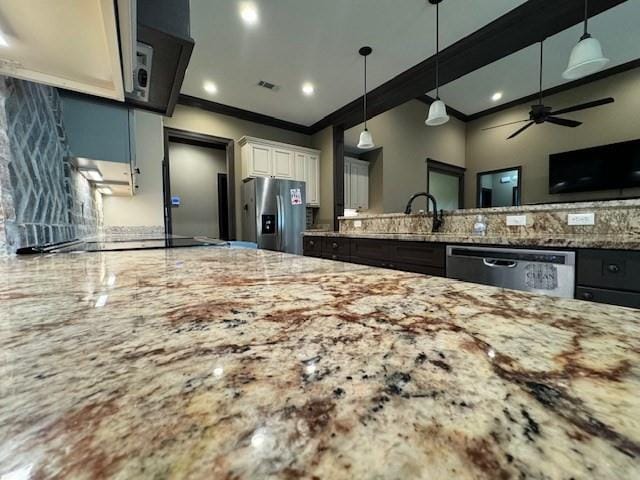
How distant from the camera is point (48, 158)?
1.36 metres

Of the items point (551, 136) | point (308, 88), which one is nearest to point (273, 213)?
point (308, 88)

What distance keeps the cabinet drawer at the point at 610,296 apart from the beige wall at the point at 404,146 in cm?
328

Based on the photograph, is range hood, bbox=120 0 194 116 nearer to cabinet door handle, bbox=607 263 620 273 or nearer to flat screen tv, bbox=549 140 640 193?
cabinet door handle, bbox=607 263 620 273

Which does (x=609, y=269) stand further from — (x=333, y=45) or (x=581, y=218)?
(x=333, y=45)

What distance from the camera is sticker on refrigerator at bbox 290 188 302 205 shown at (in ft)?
12.9

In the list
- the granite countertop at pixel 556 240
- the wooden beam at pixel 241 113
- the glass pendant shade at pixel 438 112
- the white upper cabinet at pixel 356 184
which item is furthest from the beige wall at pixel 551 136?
the granite countertop at pixel 556 240

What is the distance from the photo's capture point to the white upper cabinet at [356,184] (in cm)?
440

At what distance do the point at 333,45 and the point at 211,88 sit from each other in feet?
5.13

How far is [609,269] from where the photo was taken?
3.55 ft

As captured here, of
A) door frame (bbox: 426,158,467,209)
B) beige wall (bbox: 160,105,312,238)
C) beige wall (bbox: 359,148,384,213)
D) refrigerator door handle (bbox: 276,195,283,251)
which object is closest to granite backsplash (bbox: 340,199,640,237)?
refrigerator door handle (bbox: 276,195,283,251)

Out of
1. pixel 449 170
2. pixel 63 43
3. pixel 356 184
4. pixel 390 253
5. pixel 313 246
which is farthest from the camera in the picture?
pixel 449 170

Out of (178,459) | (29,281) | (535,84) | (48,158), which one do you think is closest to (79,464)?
(178,459)

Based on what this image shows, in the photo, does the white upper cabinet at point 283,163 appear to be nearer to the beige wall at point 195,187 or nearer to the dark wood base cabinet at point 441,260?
the dark wood base cabinet at point 441,260

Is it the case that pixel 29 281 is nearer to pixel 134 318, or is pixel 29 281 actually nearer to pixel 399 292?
pixel 134 318
